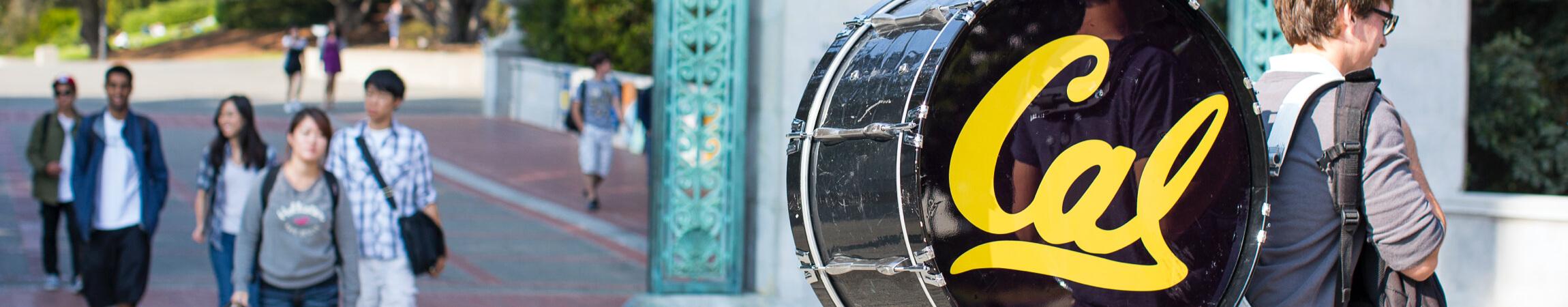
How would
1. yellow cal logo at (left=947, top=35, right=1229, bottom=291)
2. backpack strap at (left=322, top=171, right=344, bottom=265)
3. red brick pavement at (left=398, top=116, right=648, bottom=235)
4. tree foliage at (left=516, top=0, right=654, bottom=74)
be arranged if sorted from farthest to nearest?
1. tree foliage at (left=516, top=0, right=654, bottom=74)
2. red brick pavement at (left=398, top=116, right=648, bottom=235)
3. backpack strap at (left=322, top=171, right=344, bottom=265)
4. yellow cal logo at (left=947, top=35, right=1229, bottom=291)

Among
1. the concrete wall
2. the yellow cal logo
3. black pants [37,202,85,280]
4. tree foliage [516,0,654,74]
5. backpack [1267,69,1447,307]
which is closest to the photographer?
the yellow cal logo

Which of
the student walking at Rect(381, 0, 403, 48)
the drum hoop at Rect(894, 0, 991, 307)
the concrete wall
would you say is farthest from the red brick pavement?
the student walking at Rect(381, 0, 403, 48)

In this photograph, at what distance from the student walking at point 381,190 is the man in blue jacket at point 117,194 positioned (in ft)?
5.62

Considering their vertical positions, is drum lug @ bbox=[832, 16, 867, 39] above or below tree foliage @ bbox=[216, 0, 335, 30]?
below

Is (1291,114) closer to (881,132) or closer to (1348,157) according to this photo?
(1348,157)

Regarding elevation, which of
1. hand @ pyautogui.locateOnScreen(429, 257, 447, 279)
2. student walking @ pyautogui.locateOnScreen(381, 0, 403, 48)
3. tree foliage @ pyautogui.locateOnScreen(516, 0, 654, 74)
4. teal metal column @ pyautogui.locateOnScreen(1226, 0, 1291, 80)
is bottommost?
hand @ pyautogui.locateOnScreen(429, 257, 447, 279)

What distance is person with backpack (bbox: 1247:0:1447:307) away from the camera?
107 inches

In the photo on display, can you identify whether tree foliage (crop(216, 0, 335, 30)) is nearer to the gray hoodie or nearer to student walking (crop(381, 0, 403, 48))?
student walking (crop(381, 0, 403, 48))

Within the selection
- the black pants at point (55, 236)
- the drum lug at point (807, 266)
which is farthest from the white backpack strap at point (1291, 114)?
the black pants at point (55, 236)

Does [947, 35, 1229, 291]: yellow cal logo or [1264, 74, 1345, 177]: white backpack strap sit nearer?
[947, 35, 1229, 291]: yellow cal logo

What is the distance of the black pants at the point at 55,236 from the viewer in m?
7.19

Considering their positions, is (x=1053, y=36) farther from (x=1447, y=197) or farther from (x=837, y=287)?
(x=1447, y=197)

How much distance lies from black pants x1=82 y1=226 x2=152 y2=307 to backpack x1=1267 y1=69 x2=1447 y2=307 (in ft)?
18.3

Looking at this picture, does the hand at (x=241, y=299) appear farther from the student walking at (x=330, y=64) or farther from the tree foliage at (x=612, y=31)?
the student walking at (x=330, y=64)
